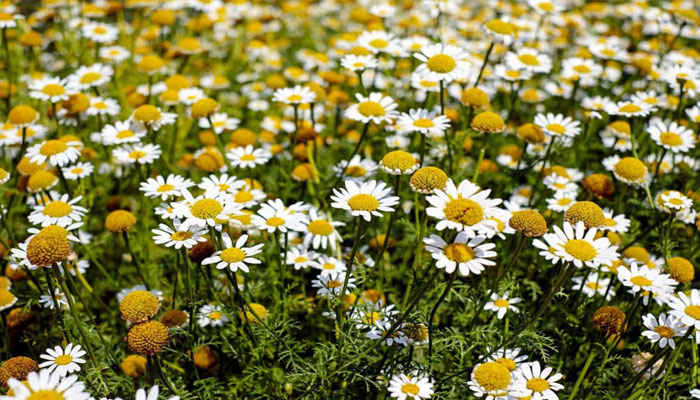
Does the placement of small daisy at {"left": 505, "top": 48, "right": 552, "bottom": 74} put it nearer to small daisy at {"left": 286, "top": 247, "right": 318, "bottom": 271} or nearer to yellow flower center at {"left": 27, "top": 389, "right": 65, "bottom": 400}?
small daisy at {"left": 286, "top": 247, "right": 318, "bottom": 271}

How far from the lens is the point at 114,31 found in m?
5.58

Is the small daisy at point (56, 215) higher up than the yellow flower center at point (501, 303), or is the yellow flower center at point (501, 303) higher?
the small daisy at point (56, 215)

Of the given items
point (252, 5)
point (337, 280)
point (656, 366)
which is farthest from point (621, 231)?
point (252, 5)

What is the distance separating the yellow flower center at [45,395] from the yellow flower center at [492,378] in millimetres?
1559

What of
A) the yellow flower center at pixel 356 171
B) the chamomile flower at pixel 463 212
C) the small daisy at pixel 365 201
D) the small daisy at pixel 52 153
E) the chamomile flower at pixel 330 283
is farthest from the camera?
the yellow flower center at pixel 356 171

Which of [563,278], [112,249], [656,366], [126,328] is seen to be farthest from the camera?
[112,249]

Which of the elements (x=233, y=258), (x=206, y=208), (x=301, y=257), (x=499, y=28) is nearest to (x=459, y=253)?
(x=233, y=258)

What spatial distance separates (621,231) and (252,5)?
667cm

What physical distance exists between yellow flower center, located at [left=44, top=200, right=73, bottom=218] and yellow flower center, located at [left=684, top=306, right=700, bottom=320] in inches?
127

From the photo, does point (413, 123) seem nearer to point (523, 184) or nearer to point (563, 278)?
point (563, 278)

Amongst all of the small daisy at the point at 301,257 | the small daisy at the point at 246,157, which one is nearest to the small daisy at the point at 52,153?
the small daisy at the point at 246,157

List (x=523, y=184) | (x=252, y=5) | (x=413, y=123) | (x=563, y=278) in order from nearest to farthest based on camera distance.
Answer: (x=563, y=278) < (x=413, y=123) < (x=523, y=184) < (x=252, y=5)

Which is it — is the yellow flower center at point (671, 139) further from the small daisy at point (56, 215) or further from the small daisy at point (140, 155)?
the small daisy at point (56, 215)

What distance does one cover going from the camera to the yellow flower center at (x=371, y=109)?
344 cm
